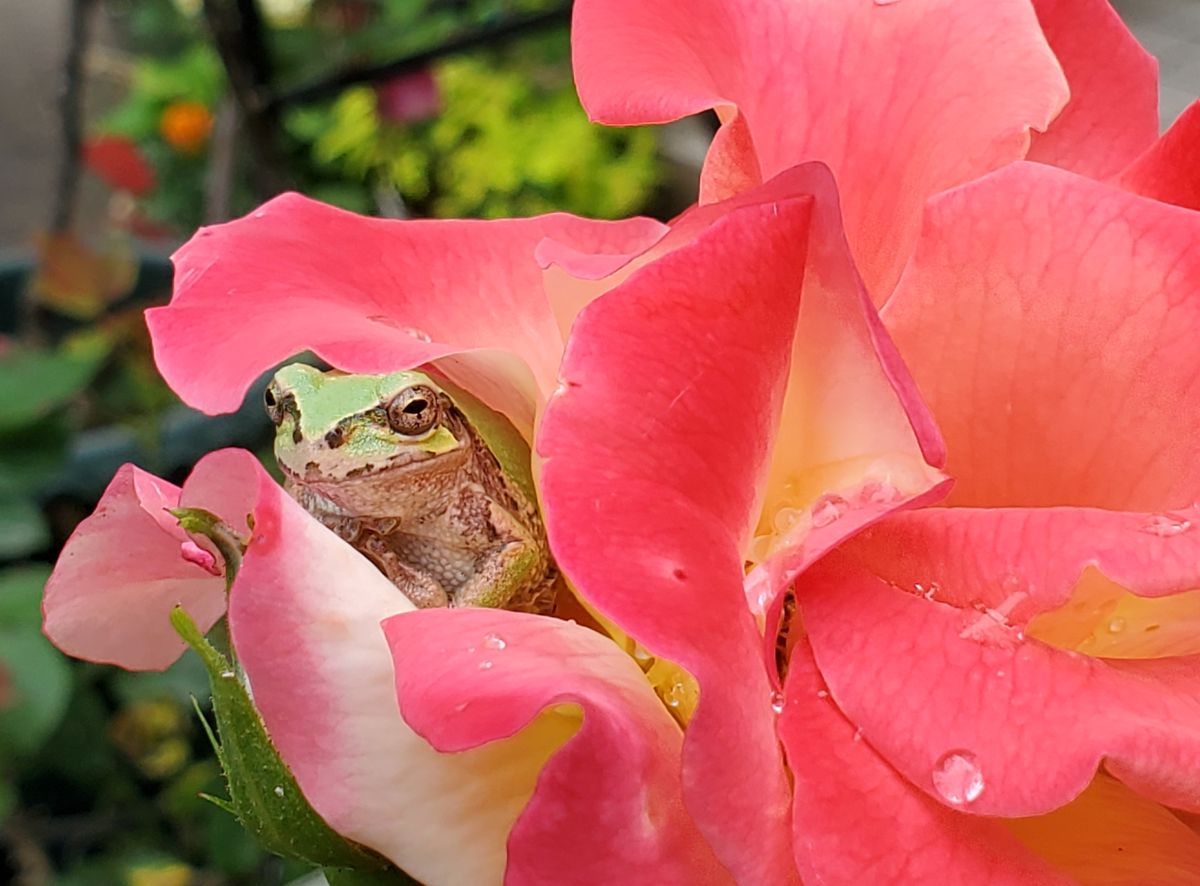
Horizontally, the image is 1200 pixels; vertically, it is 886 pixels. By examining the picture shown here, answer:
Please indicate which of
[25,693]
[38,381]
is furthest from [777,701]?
[38,381]

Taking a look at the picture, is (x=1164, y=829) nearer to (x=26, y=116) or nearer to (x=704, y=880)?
(x=704, y=880)

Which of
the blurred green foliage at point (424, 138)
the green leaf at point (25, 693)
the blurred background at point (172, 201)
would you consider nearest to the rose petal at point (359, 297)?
the blurred background at point (172, 201)

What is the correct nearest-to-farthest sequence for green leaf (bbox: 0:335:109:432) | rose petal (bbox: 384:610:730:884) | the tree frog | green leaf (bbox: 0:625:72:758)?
rose petal (bbox: 384:610:730:884)
the tree frog
green leaf (bbox: 0:625:72:758)
green leaf (bbox: 0:335:109:432)

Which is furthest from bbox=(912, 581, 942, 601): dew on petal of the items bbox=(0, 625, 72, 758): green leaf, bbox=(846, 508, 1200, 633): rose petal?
bbox=(0, 625, 72, 758): green leaf

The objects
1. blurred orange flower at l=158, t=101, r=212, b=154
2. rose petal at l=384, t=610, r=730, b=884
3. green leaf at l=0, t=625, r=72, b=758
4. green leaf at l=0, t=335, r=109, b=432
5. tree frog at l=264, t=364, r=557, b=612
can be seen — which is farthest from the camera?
blurred orange flower at l=158, t=101, r=212, b=154

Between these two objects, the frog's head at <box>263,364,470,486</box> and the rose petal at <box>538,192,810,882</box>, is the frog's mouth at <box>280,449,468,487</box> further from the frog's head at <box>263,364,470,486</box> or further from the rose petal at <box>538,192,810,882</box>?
the rose petal at <box>538,192,810,882</box>

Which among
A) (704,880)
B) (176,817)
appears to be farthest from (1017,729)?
(176,817)
